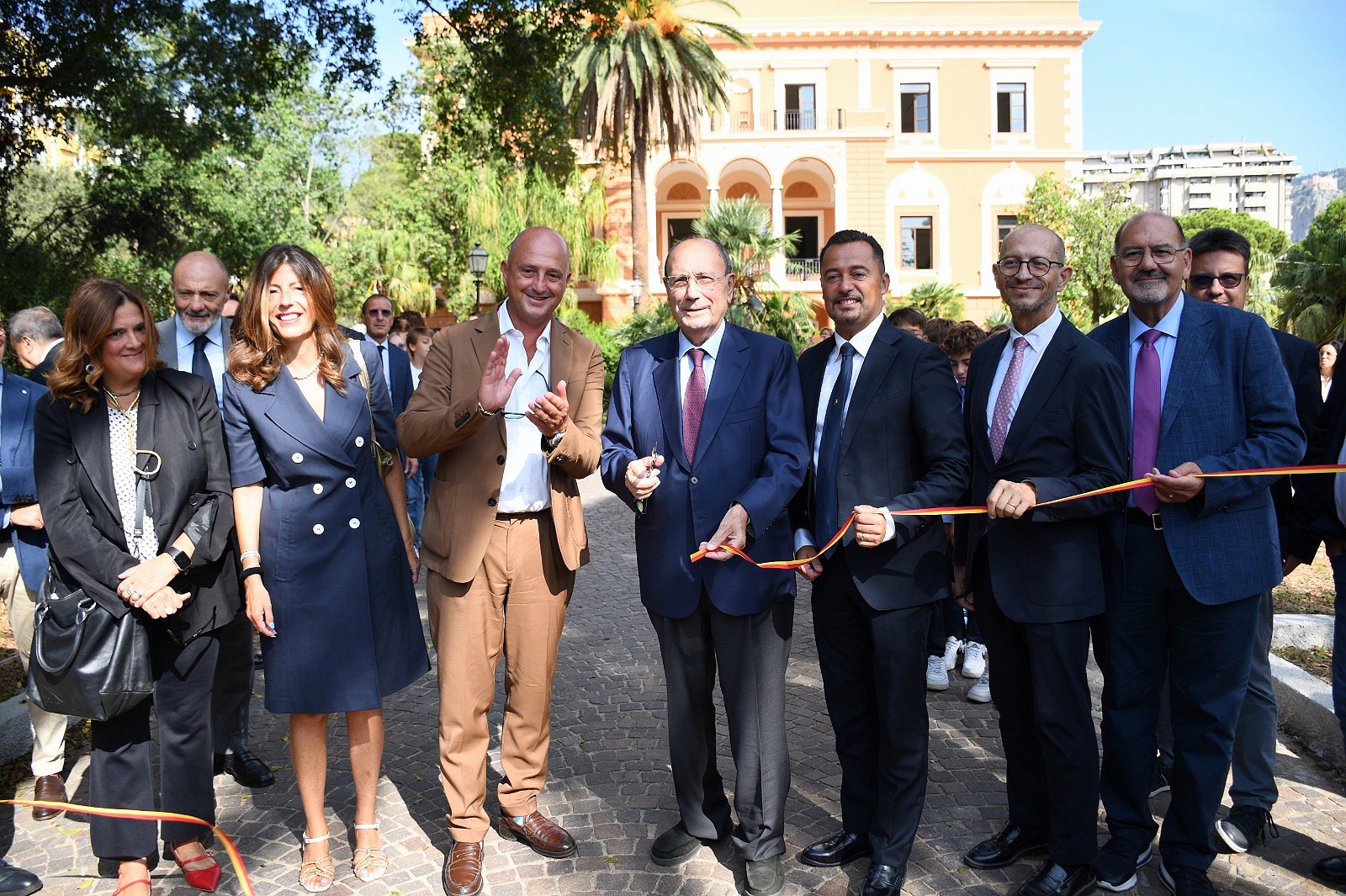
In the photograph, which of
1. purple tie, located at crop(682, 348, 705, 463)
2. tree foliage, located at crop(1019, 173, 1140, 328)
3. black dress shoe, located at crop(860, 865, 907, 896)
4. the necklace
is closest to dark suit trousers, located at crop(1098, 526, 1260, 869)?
black dress shoe, located at crop(860, 865, 907, 896)

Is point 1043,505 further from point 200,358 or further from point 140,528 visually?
point 200,358

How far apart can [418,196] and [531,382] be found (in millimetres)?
30445

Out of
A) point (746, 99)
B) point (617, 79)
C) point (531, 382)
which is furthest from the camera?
point (746, 99)

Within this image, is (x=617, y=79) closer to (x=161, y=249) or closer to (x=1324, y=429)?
(x=161, y=249)

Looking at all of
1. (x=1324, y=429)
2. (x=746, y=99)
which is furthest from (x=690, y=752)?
(x=746, y=99)

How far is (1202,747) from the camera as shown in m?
3.62

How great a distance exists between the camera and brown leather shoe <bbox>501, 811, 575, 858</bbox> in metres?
4.05

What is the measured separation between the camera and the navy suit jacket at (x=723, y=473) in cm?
368

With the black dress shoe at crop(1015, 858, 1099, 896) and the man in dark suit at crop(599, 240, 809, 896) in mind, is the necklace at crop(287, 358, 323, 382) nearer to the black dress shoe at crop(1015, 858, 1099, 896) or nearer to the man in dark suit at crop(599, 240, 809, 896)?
the man in dark suit at crop(599, 240, 809, 896)

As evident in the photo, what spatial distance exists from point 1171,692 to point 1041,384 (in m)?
1.32

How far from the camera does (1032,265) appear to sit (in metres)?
3.68

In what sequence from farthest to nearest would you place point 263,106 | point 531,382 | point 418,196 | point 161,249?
1. point 418,196
2. point 161,249
3. point 263,106
4. point 531,382

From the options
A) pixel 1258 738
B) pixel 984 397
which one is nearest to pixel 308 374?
pixel 984 397

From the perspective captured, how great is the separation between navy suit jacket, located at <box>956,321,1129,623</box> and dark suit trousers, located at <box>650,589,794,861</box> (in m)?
0.91
